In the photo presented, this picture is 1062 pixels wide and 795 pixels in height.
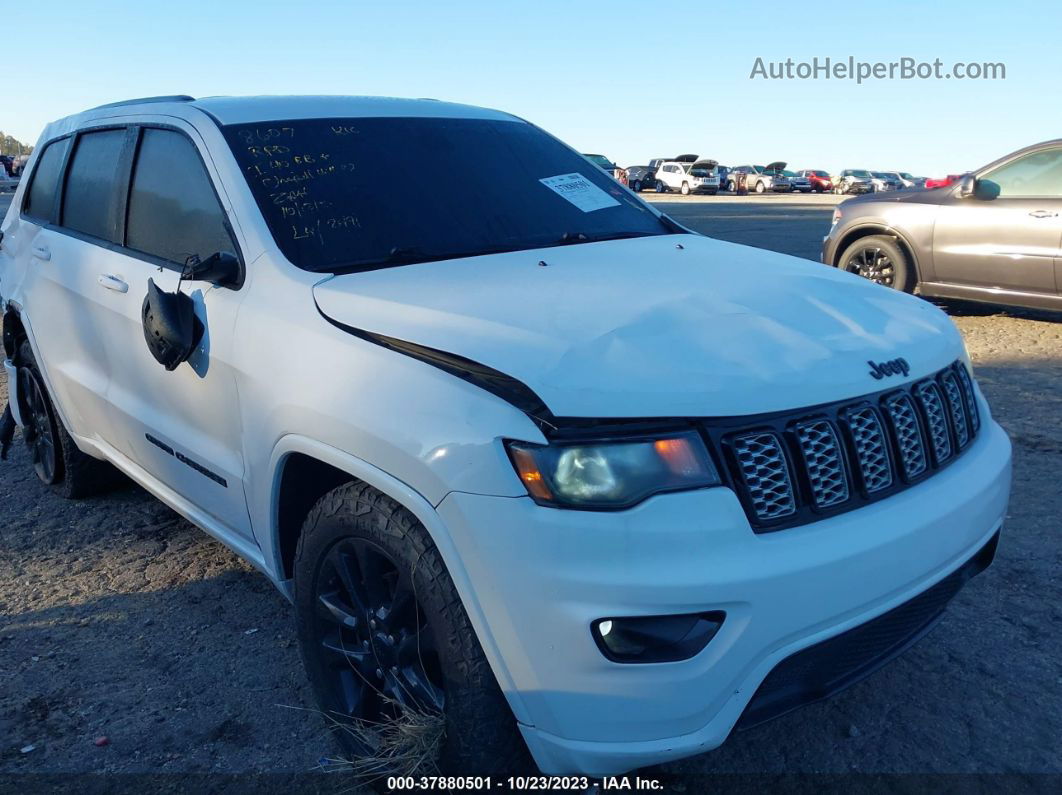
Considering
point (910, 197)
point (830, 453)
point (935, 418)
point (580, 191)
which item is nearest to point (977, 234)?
point (910, 197)

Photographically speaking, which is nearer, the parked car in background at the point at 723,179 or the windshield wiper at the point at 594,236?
the windshield wiper at the point at 594,236

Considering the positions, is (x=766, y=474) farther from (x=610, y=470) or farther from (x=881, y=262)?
(x=881, y=262)

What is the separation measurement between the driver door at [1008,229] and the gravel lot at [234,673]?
3814mm

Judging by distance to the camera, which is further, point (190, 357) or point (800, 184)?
point (800, 184)

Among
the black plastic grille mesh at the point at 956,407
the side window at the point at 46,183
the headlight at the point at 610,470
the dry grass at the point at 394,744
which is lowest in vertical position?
the dry grass at the point at 394,744

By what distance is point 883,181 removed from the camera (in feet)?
168

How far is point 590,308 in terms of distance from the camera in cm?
234

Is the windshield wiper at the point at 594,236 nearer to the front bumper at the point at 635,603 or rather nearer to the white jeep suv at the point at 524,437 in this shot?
the white jeep suv at the point at 524,437

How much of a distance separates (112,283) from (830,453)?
2582mm

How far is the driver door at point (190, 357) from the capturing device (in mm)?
2783

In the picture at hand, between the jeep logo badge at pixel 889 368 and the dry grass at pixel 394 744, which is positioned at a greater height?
the jeep logo badge at pixel 889 368

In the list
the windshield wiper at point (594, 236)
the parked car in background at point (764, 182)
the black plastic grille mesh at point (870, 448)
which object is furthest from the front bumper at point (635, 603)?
the parked car in background at point (764, 182)

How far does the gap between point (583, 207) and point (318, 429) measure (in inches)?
62.0

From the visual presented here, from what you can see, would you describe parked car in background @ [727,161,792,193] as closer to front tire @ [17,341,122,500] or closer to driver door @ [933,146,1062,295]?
driver door @ [933,146,1062,295]
